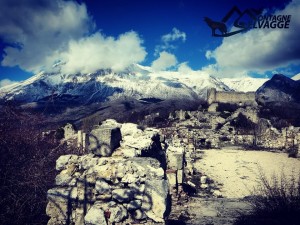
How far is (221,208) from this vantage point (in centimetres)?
661

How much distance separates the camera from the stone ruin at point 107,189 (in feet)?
15.1

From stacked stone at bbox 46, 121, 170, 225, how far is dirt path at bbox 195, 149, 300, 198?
561 cm

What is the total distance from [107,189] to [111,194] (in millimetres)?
124

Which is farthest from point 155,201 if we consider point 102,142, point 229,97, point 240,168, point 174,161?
point 229,97

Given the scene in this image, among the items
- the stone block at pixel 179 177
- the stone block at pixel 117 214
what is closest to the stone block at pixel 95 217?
the stone block at pixel 117 214

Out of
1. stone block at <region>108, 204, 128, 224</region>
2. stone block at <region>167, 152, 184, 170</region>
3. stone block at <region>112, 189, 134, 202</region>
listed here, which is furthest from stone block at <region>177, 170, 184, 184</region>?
stone block at <region>108, 204, 128, 224</region>

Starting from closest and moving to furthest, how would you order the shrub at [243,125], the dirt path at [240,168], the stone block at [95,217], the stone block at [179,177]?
the stone block at [95,217]
the stone block at [179,177]
the dirt path at [240,168]
the shrub at [243,125]

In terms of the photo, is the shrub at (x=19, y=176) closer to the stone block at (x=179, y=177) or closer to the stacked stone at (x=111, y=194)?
the stacked stone at (x=111, y=194)

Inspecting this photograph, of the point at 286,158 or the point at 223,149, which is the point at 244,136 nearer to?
the point at 223,149

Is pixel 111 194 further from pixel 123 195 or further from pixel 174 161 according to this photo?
pixel 174 161

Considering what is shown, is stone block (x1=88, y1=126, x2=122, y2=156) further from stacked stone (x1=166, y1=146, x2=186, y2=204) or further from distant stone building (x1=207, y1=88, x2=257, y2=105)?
distant stone building (x1=207, y1=88, x2=257, y2=105)

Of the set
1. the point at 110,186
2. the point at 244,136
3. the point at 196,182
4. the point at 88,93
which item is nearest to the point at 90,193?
the point at 110,186

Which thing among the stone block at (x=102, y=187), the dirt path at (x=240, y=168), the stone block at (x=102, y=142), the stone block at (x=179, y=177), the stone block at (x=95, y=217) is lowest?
the dirt path at (x=240, y=168)

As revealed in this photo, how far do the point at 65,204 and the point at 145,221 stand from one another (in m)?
1.59
